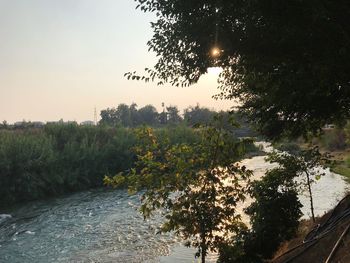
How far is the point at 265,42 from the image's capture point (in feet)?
34.0

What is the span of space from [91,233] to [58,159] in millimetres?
25537

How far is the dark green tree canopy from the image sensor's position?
9266 millimetres

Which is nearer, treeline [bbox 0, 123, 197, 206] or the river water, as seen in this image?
the river water

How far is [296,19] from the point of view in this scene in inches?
365

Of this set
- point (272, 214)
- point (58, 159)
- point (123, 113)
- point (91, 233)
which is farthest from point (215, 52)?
point (123, 113)

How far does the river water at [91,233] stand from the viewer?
2244 centimetres

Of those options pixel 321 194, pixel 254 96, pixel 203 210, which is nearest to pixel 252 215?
pixel 254 96

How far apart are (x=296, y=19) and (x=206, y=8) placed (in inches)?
92.1

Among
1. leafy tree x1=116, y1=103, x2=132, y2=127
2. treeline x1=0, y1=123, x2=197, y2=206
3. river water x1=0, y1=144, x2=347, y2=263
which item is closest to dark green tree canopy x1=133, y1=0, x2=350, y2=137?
river water x1=0, y1=144, x2=347, y2=263

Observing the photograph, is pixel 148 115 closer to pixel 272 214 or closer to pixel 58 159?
pixel 58 159

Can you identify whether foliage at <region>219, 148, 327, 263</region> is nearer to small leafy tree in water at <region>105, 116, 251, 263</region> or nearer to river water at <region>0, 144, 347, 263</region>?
river water at <region>0, 144, 347, 263</region>

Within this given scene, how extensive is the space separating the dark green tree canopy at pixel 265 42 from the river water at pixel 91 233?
10575mm

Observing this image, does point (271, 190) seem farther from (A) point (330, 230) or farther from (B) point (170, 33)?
(B) point (170, 33)

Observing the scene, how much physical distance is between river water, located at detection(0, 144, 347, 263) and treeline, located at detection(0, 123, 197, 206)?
171 inches
